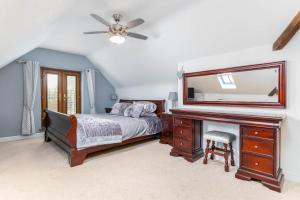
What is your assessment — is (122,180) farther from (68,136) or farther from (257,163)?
(257,163)

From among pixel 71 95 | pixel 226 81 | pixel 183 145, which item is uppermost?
pixel 226 81

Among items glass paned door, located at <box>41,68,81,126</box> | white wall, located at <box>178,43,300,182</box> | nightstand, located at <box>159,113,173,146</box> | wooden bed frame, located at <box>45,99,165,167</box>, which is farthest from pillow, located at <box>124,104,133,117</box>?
white wall, located at <box>178,43,300,182</box>

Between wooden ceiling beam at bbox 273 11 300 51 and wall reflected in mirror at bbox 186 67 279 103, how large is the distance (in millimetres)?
351

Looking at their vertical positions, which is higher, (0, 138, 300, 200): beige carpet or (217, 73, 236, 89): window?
(217, 73, 236, 89): window

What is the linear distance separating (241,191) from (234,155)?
948mm

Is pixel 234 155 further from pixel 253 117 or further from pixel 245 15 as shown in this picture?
pixel 245 15

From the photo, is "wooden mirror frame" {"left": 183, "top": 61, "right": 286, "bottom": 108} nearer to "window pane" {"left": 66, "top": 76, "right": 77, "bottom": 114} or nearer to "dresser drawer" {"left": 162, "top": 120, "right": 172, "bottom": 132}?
"dresser drawer" {"left": 162, "top": 120, "right": 172, "bottom": 132}

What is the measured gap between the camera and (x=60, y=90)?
5445mm

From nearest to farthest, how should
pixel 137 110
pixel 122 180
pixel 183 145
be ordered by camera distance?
pixel 122 180
pixel 183 145
pixel 137 110

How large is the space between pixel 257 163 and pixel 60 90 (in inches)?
218

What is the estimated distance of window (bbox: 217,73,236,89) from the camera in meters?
3.07

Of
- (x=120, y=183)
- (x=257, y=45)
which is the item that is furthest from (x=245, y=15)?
(x=120, y=183)

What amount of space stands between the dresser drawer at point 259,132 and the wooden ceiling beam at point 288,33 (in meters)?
1.25

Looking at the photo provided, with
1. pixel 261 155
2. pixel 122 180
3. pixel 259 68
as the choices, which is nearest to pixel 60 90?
pixel 122 180
